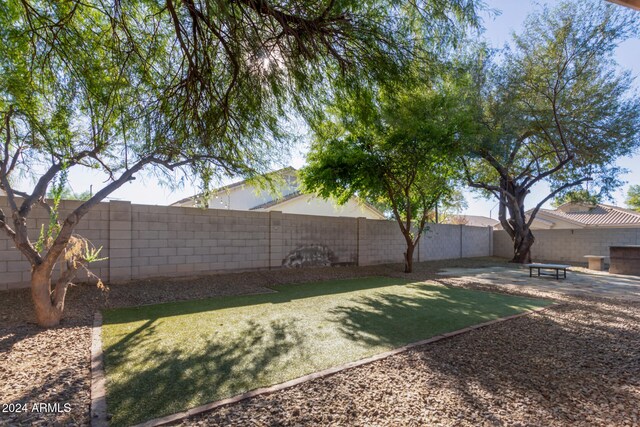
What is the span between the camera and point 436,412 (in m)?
2.45

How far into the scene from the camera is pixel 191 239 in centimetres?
786

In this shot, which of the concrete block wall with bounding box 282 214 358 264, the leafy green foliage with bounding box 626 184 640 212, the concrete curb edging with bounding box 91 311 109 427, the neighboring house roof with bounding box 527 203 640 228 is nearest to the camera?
the concrete curb edging with bounding box 91 311 109 427

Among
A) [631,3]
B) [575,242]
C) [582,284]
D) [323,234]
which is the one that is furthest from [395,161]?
[575,242]

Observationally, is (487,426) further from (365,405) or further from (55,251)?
(55,251)

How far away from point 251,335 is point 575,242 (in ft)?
57.4

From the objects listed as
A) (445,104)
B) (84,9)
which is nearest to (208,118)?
(84,9)

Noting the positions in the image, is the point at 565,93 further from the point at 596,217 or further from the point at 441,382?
the point at 596,217

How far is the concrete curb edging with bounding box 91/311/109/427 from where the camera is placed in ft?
7.54

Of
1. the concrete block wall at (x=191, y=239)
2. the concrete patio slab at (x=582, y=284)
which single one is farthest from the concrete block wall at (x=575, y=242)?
the concrete block wall at (x=191, y=239)

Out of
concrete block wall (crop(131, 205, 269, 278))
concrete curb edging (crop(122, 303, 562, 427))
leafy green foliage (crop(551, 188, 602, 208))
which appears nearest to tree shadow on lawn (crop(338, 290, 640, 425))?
concrete curb edging (crop(122, 303, 562, 427))

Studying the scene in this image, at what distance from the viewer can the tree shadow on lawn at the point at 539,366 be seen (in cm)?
250

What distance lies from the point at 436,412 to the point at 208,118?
147 inches

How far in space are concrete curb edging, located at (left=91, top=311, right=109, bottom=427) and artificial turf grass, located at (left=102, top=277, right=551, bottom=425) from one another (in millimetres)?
53

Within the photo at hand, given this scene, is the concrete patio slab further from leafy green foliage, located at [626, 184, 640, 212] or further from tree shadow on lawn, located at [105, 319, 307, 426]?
leafy green foliage, located at [626, 184, 640, 212]
